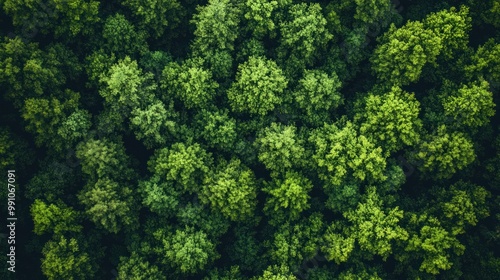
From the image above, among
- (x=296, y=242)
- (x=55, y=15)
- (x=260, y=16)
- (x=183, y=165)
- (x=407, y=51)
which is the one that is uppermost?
(x=260, y=16)

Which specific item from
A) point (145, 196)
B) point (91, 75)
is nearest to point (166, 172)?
point (145, 196)

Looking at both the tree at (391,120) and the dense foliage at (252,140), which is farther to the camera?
the tree at (391,120)

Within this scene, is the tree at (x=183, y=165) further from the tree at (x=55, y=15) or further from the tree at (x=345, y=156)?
the tree at (x=55, y=15)

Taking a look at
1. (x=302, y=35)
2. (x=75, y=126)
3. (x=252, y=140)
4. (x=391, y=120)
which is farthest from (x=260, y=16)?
(x=75, y=126)

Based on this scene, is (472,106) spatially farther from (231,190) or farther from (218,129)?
(218,129)

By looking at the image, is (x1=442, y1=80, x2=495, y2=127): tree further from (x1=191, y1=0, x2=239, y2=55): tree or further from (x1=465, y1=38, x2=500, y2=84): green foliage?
(x1=191, y1=0, x2=239, y2=55): tree

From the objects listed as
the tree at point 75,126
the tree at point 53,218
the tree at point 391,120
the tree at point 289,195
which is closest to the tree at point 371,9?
the tree at point 391,120

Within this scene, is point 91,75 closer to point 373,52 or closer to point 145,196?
point 145,196
